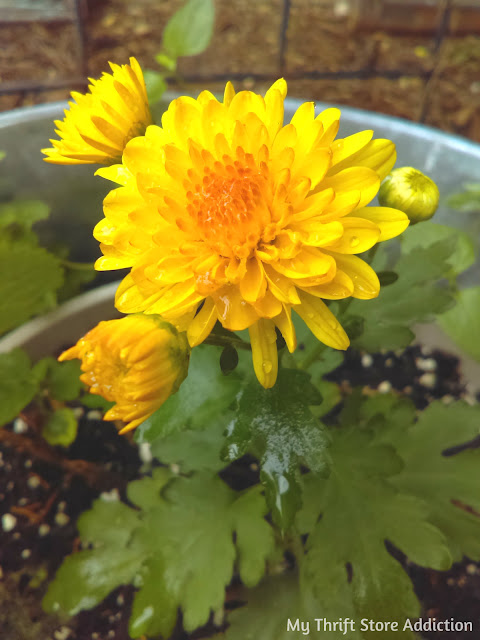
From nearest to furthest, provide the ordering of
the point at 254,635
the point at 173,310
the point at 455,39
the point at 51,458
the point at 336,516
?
the point at 173,310 → the point at 336,516 → the point at 254,635 → the point at 51,458 → the point at 455,39

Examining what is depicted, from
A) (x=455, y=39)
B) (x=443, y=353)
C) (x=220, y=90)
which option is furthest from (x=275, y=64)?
(x=443, y=353)

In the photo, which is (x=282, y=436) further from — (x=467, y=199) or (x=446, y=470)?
(x=467, y=199)

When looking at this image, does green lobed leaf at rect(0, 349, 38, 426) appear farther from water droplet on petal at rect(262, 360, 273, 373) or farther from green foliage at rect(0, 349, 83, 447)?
water droplet on petal at rect(262, 360, 273, 373)

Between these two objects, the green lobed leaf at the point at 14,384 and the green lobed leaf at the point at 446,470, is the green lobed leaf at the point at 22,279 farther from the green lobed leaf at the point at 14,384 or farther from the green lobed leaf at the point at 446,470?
the green lobed leaf at the point at 446,470

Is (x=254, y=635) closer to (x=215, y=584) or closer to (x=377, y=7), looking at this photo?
(x=215, y=584)

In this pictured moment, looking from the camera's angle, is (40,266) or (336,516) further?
(40,266)

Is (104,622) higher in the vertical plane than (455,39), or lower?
lower

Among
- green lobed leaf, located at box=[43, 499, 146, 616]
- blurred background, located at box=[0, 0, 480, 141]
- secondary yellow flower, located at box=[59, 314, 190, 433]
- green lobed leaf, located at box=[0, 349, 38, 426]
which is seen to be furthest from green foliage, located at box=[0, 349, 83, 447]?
blurred background, located at box=[0, 0, 480, 141]
